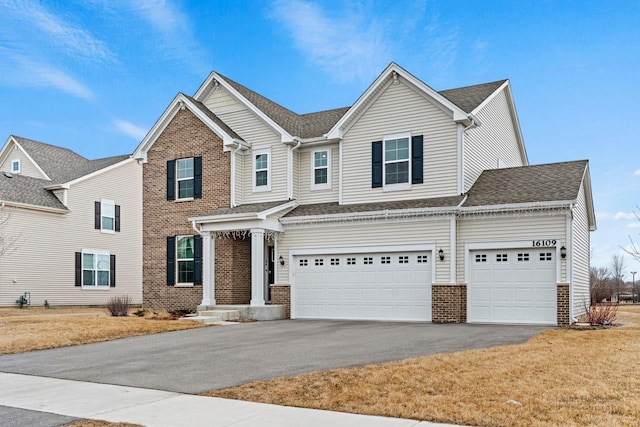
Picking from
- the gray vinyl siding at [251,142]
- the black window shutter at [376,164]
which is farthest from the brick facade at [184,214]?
the black window shutter at [376,164]

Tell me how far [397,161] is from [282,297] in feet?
21.6

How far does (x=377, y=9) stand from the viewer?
18625 millimetres

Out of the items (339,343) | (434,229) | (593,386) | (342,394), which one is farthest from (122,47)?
(593,386)

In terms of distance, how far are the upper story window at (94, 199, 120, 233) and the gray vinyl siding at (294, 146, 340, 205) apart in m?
14.5

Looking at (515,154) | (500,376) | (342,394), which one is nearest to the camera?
(342,394)

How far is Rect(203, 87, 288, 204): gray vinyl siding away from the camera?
22.9 m

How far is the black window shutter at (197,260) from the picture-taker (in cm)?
2314

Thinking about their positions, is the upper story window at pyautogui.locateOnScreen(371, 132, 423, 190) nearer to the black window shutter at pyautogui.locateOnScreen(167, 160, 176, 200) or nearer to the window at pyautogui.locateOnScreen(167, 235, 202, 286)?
the window at pyautogui.locateOnScreen(167, 235, 202, 286)

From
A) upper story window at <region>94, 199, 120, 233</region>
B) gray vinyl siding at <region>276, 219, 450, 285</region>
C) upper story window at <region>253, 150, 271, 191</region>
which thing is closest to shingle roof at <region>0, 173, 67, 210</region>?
upper story window at <region>94, 199, 120, 233</region>

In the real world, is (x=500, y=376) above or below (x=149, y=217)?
below

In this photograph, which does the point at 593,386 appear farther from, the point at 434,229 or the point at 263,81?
the point at 263,81

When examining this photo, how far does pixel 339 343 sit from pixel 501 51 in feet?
35.6

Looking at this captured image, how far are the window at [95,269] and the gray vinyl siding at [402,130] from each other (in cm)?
1659

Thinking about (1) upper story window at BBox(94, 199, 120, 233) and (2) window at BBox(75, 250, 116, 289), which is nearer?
(2) window at BBox(75, 250, 116, 289)
